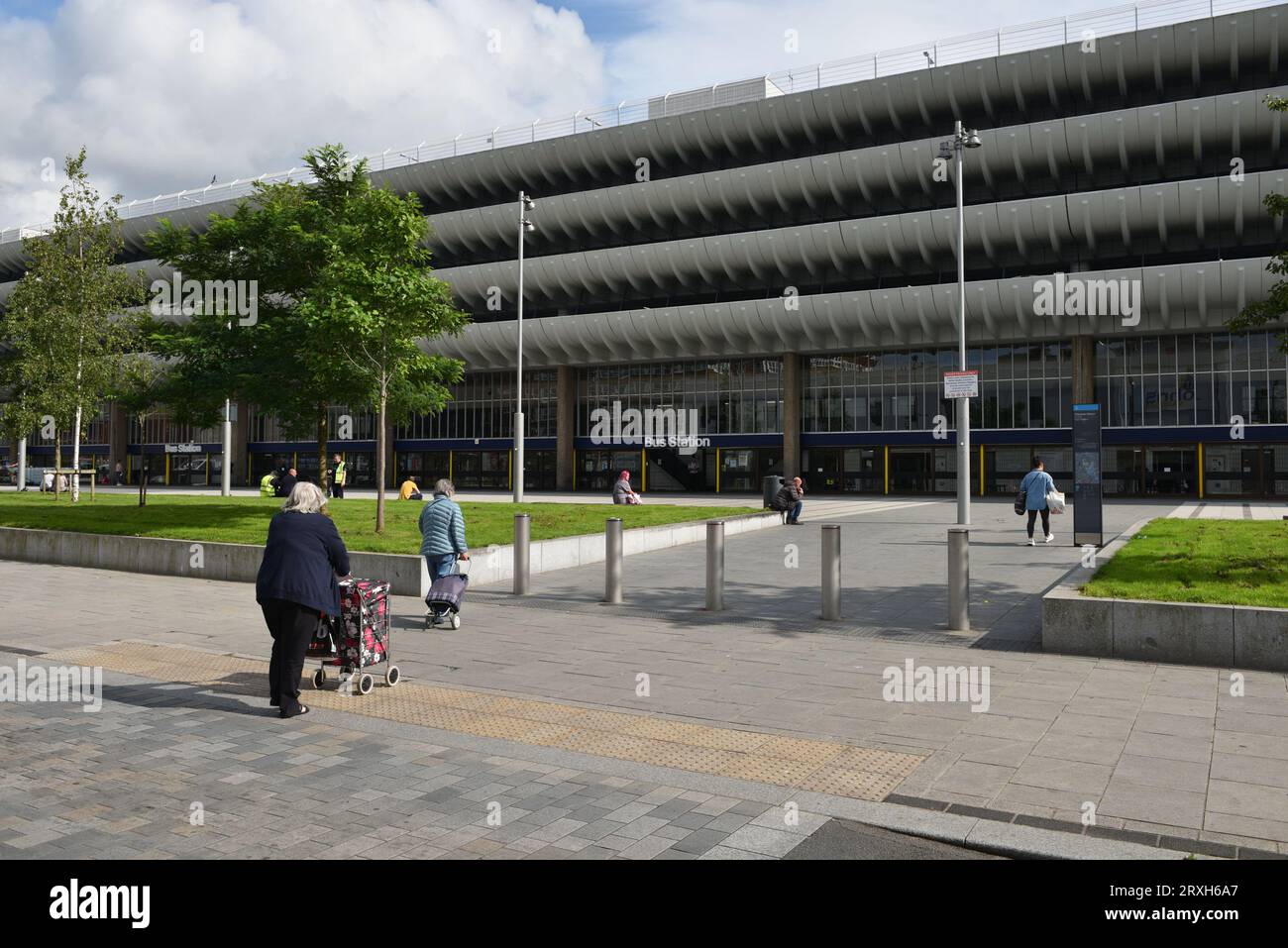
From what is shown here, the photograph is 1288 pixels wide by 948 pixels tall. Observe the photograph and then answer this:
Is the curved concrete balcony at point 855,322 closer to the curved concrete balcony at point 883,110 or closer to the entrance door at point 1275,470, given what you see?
the entrance door at point 1275,470

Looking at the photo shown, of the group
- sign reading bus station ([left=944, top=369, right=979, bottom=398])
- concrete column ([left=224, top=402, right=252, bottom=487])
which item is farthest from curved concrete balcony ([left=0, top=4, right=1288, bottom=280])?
sign reading bus station ([left=944, top=369, right=979, bottom=398])

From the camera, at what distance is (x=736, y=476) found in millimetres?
47344

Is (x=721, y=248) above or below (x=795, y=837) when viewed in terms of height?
above

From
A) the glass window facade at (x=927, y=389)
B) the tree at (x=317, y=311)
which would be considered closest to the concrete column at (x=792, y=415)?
the glass window facade at (x=927, y=389)

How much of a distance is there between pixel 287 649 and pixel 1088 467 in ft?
46.2

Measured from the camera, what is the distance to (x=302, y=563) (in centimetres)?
687

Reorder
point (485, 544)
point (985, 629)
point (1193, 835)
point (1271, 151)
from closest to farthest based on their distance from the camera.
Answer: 1. point (1193, 835)
2. point (985, 629)
3. point (485, 544)
4. point (1271, 151)

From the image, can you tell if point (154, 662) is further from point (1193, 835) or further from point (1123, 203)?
point (1123, 203)

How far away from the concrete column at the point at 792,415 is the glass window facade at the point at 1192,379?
42.8 feet

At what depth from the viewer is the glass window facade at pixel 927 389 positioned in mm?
41031

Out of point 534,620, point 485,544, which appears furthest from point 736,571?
point 534,620

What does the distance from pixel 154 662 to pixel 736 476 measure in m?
39.6

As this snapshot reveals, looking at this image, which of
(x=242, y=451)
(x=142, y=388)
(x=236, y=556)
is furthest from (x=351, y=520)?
(x=242, y=451)
